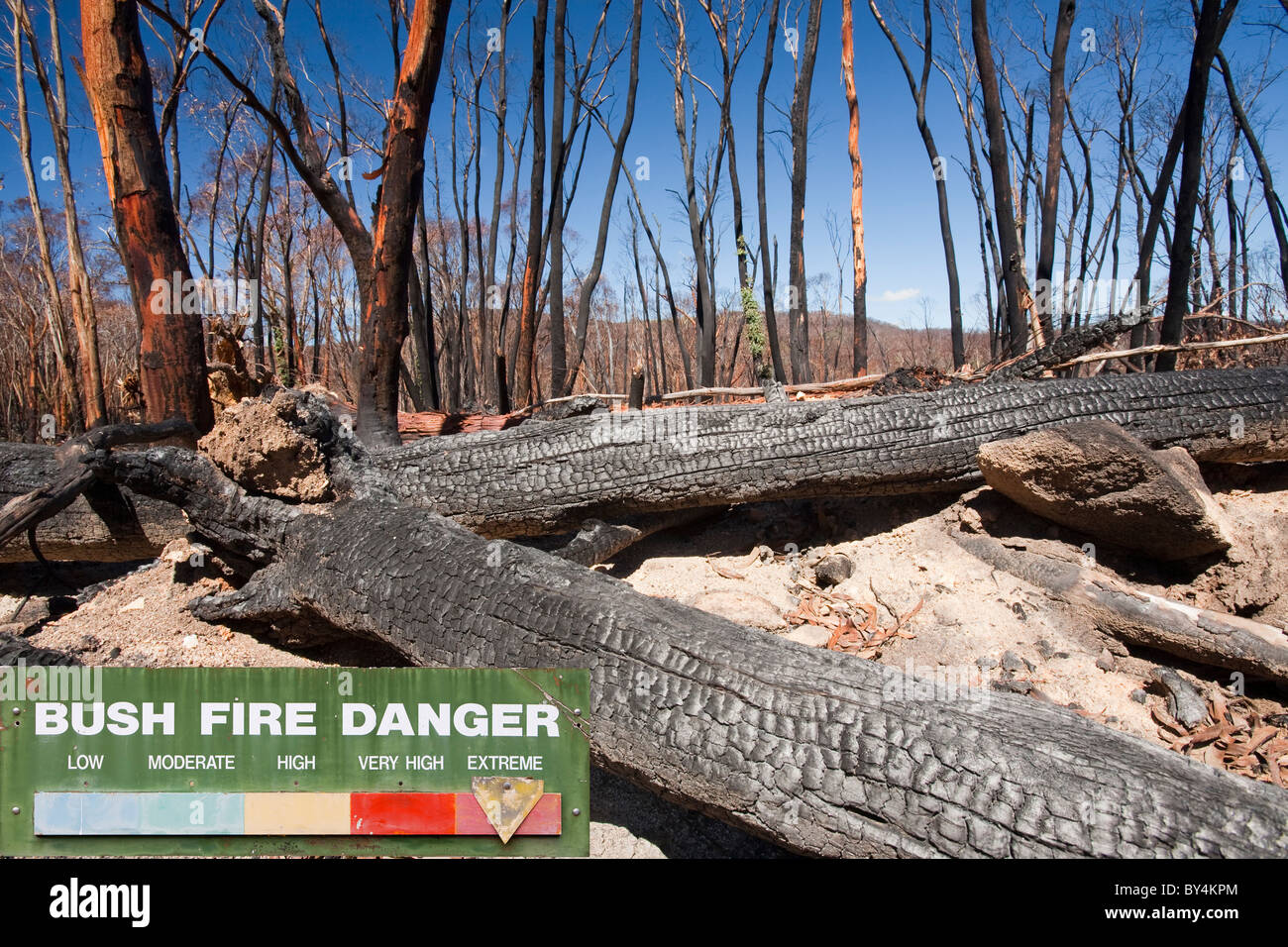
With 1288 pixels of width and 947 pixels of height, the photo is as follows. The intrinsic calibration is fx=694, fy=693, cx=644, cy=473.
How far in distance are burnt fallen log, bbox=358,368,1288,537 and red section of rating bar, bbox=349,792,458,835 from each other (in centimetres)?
248

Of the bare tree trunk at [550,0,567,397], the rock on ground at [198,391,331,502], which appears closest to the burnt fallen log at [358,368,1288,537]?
the rock on ground at [198,391,331,502]

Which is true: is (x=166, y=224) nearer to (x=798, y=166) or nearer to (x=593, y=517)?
(x=593, y=517)

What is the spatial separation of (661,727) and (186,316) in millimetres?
4205

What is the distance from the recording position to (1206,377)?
13.6 feet

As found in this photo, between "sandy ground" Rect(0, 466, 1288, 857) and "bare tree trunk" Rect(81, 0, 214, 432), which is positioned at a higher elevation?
"bare tree trunk" Rect(81, 0, 214, 432)

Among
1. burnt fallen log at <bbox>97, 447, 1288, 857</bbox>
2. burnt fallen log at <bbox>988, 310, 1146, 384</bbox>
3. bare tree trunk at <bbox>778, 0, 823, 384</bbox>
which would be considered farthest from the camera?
bare tree trunk at <bbox>778, 0, 823, 384</bbox>

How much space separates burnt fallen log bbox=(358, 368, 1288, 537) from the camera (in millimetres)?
3963

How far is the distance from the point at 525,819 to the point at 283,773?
0.58 metres

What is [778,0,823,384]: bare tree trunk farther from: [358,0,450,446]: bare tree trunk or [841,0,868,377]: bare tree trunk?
[358,0,450,446]: bare tree trunk

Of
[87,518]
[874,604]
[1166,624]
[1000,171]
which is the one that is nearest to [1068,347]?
[1000,171]

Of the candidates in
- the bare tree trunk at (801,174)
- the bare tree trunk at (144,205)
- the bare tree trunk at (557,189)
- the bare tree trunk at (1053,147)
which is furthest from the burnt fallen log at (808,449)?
the bare tree trunk at (801,174)

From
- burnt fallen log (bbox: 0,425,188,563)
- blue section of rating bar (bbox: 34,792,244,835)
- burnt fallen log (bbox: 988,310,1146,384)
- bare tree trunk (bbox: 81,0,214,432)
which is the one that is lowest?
blue section of rating bar (bbox: 34,792,244,835)

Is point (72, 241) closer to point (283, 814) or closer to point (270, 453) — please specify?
point (270, 453)
